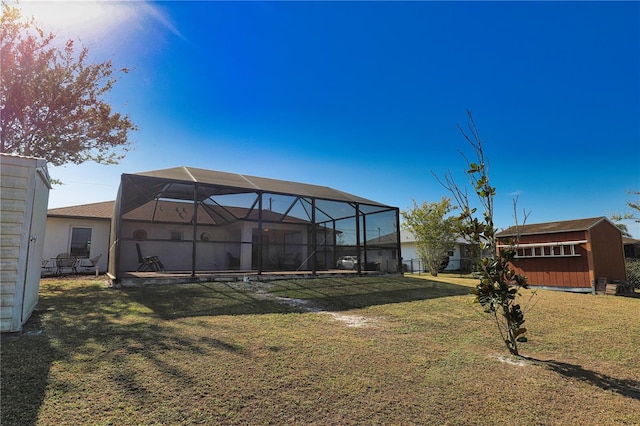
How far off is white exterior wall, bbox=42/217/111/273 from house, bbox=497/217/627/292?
17021 mm

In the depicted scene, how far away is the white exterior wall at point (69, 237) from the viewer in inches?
A: 513

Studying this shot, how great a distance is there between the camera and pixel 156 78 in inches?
373

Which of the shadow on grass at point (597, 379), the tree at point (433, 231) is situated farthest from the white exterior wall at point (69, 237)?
the tree at point (433, 231)

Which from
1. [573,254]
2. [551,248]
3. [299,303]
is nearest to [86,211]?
[299,303]

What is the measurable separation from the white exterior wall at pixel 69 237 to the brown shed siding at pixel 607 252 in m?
20.4

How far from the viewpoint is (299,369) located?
3.22 meters

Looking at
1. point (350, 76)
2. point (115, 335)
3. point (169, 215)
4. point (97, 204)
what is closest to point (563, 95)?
point (350, 76)

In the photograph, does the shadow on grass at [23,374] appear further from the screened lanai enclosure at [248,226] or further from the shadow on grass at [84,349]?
the screened lanai enclosure at [248,226]

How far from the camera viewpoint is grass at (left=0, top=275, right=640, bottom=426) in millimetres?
2428

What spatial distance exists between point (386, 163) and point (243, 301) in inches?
439

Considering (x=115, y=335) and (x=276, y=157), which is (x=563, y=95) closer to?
(x=276, y=157)

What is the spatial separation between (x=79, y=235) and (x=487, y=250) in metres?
15.9

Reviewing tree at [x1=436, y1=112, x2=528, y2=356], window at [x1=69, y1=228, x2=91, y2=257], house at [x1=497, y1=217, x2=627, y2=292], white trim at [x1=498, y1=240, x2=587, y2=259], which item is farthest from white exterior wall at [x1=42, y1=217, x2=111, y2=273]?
white trim at [x1=498, y1=240, x2=587, y2=259]

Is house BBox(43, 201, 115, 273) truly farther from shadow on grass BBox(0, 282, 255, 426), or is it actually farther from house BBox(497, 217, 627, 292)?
house BBox(497, 217, 627, 292)
